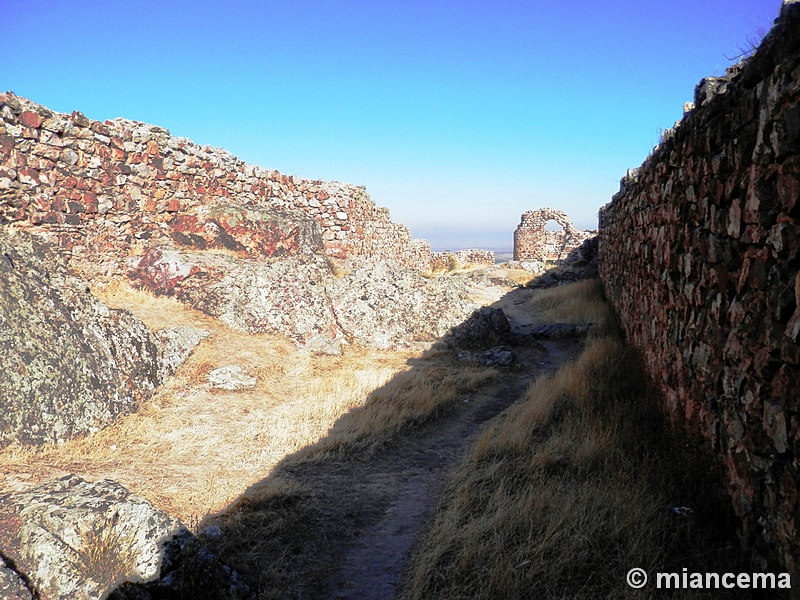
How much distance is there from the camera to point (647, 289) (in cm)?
578

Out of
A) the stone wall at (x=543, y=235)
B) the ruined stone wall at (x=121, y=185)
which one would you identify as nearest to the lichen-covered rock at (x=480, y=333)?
the ruined stone wall at (x=121, y=185)

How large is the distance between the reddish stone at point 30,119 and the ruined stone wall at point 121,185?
0.01 metres

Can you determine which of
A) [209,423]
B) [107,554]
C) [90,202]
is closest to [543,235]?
[90,202]

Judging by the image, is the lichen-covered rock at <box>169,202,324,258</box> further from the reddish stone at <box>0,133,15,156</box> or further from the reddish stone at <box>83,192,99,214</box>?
the reddish stone at <box>0,133,15,156</box>

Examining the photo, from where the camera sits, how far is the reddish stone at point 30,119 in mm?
8258

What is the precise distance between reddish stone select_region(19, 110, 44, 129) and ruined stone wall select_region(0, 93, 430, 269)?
0.6 inches

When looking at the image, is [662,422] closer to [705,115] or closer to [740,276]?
[740,276]

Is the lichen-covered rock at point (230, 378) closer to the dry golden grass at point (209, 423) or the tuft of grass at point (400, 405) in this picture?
the dry golden grass at point (209, 423)

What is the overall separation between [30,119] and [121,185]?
5.72 feet

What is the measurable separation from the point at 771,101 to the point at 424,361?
21.1 feet

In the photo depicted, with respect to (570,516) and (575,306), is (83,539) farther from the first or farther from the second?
A: (575,306)

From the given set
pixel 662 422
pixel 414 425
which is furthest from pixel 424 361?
pixel 662 422

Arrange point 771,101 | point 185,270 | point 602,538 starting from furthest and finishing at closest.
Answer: point 185,270 < point 602,538 < point 771,101

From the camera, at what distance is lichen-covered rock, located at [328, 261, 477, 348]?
30.7ft
